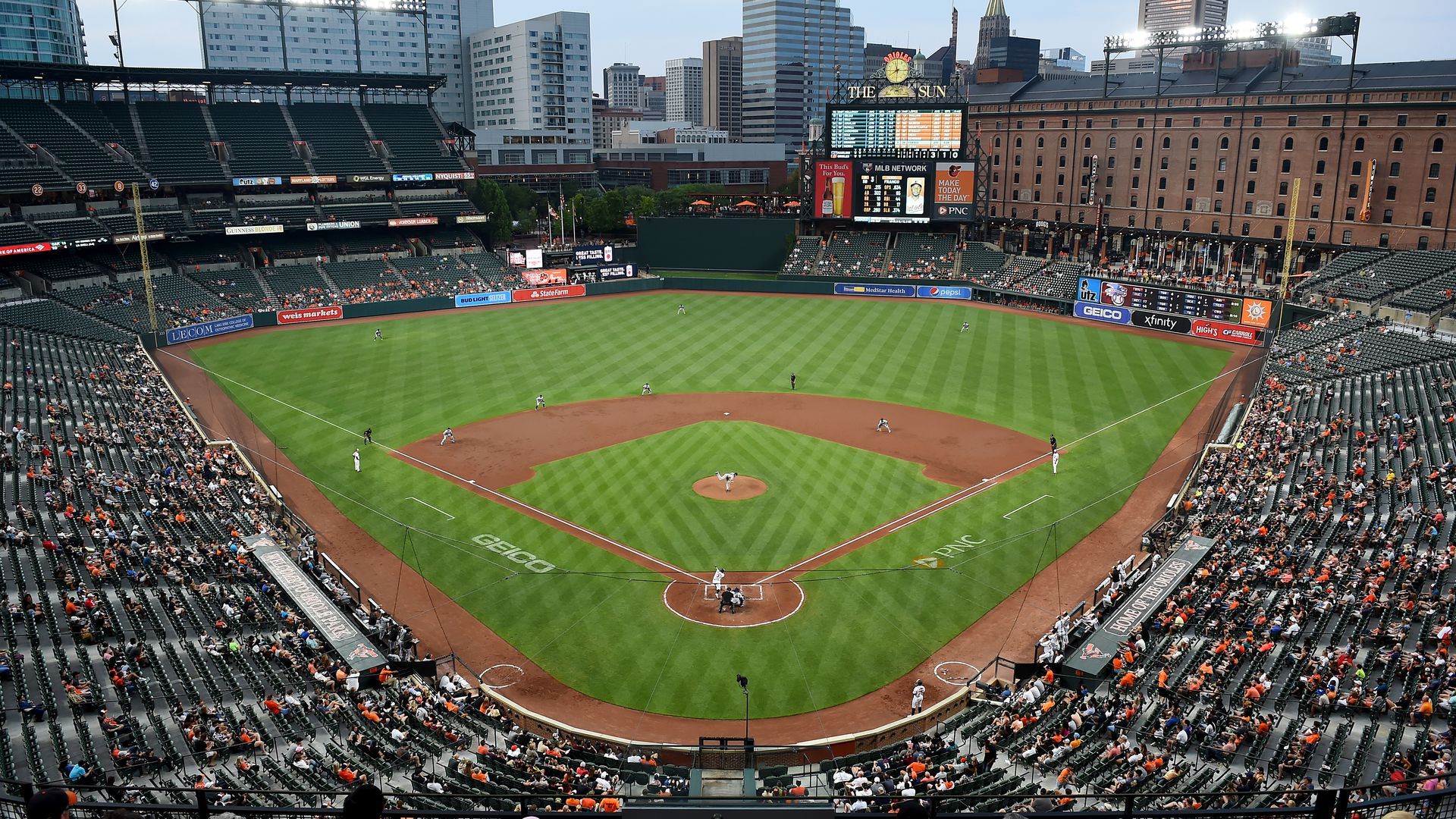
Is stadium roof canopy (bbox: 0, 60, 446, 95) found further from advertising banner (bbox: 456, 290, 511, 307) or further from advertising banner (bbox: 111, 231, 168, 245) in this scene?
advertising banner (bbox: 456, 290, 511, 307)

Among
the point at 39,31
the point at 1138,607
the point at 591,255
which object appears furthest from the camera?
the point at 39,31

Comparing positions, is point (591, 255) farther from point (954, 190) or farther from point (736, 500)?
point (736, 500)

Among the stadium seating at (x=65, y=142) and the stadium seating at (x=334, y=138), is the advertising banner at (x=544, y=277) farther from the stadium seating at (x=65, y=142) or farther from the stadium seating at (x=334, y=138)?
the stadium seating at (x=65, y=142)

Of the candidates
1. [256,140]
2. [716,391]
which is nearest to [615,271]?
[256,140]

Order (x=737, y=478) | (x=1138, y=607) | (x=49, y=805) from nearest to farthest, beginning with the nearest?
1. (x=49, y=805)
2. (x=1138, y=607)
3. (x=737, y=478)

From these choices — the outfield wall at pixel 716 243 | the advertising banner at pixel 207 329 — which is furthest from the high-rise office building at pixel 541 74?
the advertising banner at pixel 207 329

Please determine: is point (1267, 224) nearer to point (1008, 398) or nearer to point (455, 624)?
point (1008, 398)
